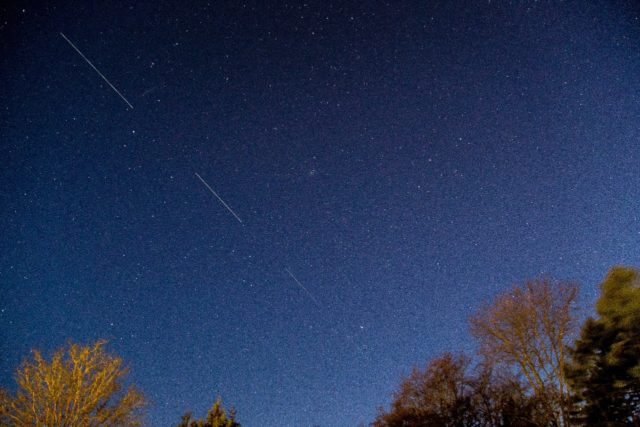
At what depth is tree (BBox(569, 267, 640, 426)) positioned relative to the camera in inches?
758

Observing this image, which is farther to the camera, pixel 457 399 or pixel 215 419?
pixel 457 399

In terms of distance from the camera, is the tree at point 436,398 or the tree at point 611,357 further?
the tree at point 436,398

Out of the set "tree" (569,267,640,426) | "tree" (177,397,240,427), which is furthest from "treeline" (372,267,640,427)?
"tree" (177,397,240,427)

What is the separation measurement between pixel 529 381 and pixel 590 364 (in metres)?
6.13

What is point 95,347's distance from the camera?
21391mm

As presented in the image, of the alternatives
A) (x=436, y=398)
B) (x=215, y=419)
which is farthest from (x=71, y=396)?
(x=436, y=398)

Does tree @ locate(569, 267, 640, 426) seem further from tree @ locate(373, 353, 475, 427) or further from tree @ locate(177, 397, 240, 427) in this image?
tree @ locate(177, 397, 240, 427)

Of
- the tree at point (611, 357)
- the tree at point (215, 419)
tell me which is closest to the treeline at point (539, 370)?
the tree at point (611, 357)

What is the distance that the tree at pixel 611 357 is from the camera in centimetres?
1927

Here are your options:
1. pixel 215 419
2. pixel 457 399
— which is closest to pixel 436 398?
pixel 457 399

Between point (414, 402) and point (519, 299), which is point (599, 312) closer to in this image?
point (519, 299)

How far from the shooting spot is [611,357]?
19.8 metres

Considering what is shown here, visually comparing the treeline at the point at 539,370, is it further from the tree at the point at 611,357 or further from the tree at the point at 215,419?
the tree at the point at 215,419

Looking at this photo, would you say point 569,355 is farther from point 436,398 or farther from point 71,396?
point 71,396
